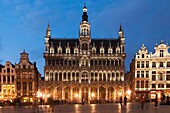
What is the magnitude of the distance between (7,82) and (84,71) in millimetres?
20274

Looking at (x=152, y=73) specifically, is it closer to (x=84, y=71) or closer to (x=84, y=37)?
(x=84, y=71)

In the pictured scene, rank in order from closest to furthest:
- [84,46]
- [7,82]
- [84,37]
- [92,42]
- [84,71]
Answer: [7,82] < [84,71] < [84,37] < [84,46] < [92,42]

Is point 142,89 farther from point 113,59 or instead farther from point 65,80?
point 65,80

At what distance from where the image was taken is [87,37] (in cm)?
9388

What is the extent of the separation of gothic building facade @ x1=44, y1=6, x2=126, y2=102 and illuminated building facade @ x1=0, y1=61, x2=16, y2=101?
882 cm

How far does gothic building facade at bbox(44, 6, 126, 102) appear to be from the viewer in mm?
90938

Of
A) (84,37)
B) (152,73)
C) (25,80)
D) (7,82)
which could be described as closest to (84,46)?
(84,37)

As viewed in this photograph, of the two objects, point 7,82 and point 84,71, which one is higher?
point 84,71

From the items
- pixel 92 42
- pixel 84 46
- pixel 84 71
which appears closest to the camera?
pixel 84 71

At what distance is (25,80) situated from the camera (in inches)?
3484

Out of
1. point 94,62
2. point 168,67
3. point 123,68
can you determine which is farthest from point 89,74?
point 168,67

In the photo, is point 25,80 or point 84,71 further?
point 84,71

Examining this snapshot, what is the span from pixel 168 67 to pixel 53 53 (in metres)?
30.4

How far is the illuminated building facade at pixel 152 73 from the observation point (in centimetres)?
8756
